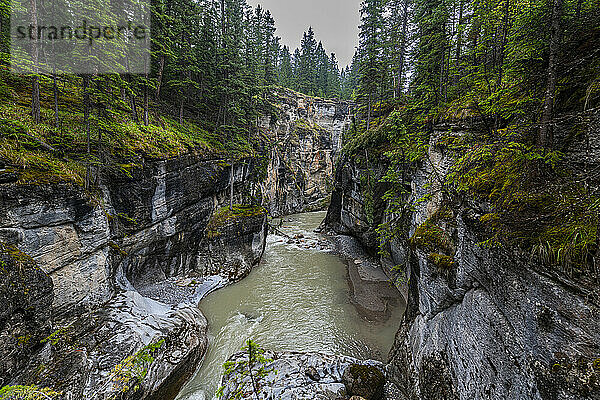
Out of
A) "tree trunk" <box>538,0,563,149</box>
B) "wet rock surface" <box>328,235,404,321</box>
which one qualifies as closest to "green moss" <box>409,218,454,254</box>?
"tree trunk" <box>538,0,563,149</box>

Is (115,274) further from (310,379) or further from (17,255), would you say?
(310,379)

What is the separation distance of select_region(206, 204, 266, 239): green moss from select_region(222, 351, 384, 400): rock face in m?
9.51

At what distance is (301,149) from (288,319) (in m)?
36.1

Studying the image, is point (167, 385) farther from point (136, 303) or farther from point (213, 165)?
point (213, 165)

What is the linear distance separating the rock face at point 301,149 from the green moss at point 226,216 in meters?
13.4

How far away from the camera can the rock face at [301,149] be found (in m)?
37.4

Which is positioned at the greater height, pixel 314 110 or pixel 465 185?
pixel 314 110

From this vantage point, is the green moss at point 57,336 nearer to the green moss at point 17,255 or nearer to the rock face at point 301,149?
the green moss at point 17,255

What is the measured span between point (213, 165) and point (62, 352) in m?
13.0

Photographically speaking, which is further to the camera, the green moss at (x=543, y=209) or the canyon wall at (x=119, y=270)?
the canyon wall at (x=119, y=270)

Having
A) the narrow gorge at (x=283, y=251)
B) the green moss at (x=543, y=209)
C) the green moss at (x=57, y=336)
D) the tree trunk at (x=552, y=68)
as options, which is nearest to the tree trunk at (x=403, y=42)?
the narrow gorge at (x=283, y=251)

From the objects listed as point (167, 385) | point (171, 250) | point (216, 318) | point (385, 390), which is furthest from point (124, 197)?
point (385, 390)

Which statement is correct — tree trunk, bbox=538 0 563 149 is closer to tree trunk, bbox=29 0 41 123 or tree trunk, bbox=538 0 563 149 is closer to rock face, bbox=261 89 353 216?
tree trunk, bbox=29 0 41 123

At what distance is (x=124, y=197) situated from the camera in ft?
38.7
